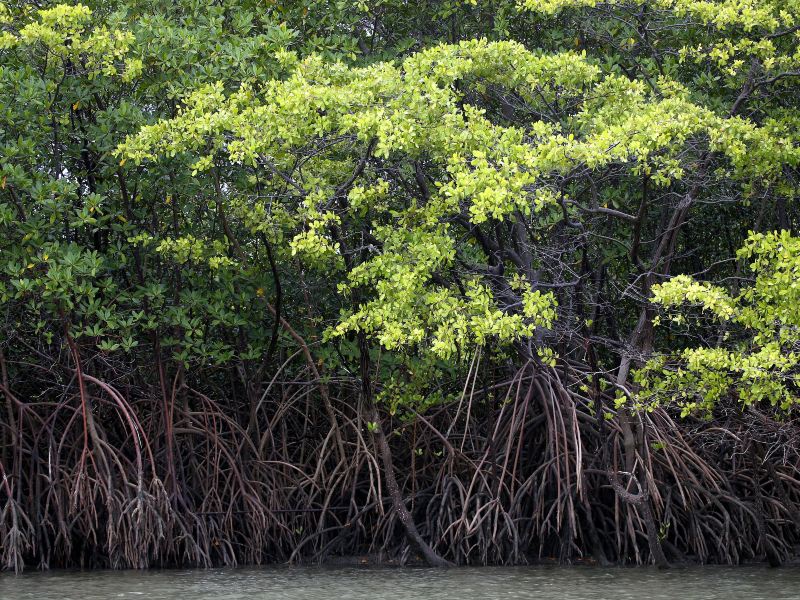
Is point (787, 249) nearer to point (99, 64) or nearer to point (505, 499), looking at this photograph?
point (505, 499)

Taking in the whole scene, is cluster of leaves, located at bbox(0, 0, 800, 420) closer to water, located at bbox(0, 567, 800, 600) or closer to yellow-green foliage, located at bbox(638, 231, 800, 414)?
yellow-green foliage, located at bbox(638, 231, 800, 414)

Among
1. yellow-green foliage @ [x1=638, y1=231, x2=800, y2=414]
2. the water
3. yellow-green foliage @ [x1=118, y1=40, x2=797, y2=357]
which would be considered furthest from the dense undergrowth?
the water

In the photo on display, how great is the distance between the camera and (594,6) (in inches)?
422

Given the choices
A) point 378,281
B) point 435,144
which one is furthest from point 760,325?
point 378,281


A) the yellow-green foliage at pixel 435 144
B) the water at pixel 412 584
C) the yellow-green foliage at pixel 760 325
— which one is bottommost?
the water at pixel 412 584

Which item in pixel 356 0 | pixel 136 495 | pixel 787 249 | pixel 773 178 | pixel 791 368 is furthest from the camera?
pixel 356 0

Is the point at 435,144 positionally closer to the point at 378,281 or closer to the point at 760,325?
the point at 378,281

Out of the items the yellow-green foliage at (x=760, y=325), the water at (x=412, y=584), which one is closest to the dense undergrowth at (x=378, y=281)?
the yellow-green foliage at (x=760, y=325)

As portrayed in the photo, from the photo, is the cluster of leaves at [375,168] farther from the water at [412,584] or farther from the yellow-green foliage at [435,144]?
the water at [412,584]

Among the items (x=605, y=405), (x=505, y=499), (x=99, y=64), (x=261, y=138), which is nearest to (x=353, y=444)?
(x=505, y=499)

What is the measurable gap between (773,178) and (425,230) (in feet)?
8.88

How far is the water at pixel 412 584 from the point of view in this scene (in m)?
9.01

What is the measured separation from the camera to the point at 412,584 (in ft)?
32.1

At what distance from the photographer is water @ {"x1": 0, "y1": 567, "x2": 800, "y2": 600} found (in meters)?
9.01
